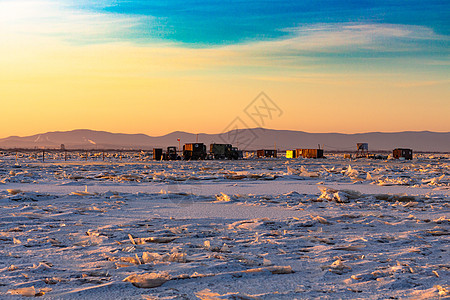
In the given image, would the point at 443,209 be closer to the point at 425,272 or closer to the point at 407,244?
the point at 407,244

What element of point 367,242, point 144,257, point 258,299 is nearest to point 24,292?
point 144,257

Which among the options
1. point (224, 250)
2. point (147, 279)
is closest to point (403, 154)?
point (224, 250)

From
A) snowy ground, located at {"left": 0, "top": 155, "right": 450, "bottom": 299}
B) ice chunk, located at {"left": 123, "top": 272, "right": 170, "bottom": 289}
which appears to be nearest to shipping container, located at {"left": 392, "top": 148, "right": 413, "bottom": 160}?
snowy ground, located at {"left": 0, "top": 155, "right": 450, "bottom": 299}

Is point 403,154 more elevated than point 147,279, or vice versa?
point 403,154

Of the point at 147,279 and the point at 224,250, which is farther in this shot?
the point at 224,250

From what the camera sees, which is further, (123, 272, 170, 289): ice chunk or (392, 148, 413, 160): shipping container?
(392, 148, 413, 160): shipping container

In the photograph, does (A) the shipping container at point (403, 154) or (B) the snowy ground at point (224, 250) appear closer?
(B) the snowy ground at point (224, 250)

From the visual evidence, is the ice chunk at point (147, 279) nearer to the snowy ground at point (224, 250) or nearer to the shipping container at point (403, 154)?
the snowy ground at point (224, 250)

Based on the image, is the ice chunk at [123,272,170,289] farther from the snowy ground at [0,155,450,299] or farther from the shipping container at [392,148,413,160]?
the shipping container at [392,148,413,160]

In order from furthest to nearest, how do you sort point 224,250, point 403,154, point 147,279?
point 403,154 → point 224,250 → point 147,279

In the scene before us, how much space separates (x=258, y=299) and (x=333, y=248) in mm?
2402

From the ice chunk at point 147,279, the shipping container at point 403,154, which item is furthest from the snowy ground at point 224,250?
the shipping container at point 403,154

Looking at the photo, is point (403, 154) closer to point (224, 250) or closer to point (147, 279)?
point (224, 250)

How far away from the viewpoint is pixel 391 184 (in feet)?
59.5
